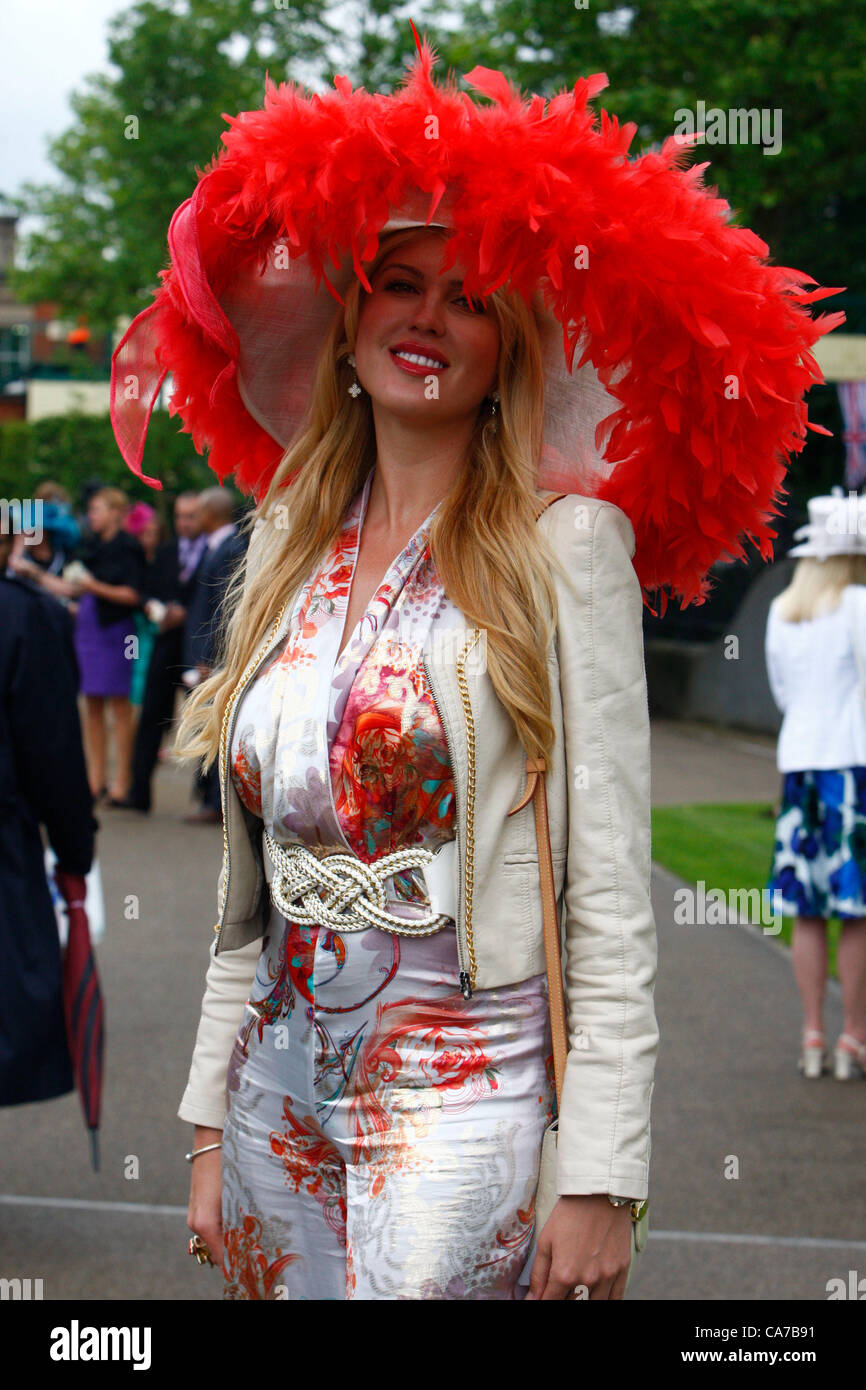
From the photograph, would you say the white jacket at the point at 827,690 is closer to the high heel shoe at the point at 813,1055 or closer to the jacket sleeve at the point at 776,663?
the jacket sleeve at the point at 776,663

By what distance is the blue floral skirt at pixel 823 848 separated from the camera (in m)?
5.94

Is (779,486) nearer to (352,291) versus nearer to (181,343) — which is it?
(352,291)

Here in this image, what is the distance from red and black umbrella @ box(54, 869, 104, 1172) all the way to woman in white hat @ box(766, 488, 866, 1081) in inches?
109

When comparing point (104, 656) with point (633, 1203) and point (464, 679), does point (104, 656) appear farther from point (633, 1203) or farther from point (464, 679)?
point (633, 1203)

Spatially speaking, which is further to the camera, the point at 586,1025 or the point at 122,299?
the point at 122,299

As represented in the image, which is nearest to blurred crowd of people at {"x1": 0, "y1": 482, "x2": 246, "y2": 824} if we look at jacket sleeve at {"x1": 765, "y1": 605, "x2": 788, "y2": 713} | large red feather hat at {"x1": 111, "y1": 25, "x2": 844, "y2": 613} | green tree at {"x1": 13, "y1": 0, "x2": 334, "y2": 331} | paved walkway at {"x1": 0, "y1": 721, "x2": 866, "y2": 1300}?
paved walkway at {"x1": 0, "y1": 721, "x2": 866, "y2": 1300}

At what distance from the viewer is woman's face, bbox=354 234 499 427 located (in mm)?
2340

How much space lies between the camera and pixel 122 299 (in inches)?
1196

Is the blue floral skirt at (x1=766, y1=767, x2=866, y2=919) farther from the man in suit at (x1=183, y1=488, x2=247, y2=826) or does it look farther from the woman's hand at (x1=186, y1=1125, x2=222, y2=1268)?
the woman's hand at (x1=186, y1=1125, x2=222, y2=1268)

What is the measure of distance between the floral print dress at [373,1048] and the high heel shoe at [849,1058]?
4.09m
